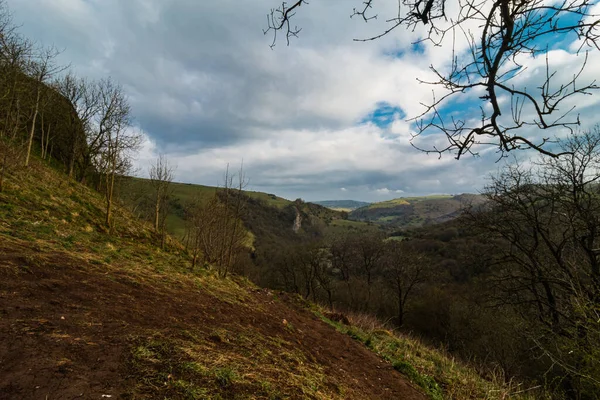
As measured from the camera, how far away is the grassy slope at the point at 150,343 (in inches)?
114

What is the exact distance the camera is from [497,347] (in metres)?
23.1

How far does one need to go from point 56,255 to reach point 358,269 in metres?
47.5

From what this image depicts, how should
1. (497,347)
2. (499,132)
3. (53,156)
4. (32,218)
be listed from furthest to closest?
(53,156) → (497,347) → (32,218) → (499,132)

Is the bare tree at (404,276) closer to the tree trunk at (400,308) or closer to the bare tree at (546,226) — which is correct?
the tree trunk at (400,308)

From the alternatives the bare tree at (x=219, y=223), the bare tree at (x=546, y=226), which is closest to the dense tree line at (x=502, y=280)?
the bare tree at (x=546, y=226)

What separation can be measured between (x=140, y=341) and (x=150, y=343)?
149mm

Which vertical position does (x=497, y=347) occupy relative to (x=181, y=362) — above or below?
below

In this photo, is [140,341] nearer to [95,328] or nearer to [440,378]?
[95,328]

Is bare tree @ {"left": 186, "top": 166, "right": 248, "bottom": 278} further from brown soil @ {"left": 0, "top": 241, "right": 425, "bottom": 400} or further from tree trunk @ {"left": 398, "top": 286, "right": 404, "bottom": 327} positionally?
tree trunk @ {"left": 398, "top": 286, "right": 404, "bottom": 327}

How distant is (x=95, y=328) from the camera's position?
3859 millimetres

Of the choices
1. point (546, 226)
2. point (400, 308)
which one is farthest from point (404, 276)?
point (546, 226)

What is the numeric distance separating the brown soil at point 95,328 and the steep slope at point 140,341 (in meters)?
0.02

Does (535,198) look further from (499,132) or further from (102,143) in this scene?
(102,143)

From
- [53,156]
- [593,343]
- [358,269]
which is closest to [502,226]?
[593,343]
